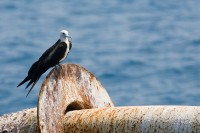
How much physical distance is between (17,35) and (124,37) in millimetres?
4925

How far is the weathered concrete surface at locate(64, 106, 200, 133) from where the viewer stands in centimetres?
776

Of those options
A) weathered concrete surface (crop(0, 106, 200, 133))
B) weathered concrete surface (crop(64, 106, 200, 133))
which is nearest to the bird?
weathered concrete surface (crop(0, 106, 200, 133))

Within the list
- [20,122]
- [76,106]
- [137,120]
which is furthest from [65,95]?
[137,120]

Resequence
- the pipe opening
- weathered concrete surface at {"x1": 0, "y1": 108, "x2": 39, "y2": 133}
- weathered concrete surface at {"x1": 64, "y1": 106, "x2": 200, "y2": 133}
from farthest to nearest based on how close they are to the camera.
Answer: the pipe opening
weathered concrete surface at {"x1": 0, "y1": 108, "x2": 39, "y2": 133}
weathered concrete surface at {"x1": 64, "y1": 106, "x2": 200, "y2": 133}

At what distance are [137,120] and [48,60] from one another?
1848mm

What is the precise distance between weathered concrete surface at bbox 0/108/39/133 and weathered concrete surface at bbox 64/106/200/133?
0.32 metres

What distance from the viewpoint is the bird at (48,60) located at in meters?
Answer: 9.29

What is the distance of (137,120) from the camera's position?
8.01m

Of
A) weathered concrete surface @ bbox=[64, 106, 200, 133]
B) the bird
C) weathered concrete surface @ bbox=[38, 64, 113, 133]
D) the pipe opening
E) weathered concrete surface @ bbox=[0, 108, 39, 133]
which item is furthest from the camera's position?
the bird

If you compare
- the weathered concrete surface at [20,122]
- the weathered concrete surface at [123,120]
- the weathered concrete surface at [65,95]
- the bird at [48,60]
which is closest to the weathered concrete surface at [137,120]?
the weathered concrete surface at [123,120]

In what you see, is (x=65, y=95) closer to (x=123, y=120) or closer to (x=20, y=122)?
(x=20, y=122)

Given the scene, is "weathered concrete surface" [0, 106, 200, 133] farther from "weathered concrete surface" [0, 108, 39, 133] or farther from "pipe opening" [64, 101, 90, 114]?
"pipe opening" [64, 101, 90, 114]

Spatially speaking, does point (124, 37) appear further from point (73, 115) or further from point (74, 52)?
point (73, 115)

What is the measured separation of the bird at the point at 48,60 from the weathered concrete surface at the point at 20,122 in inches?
16.7
